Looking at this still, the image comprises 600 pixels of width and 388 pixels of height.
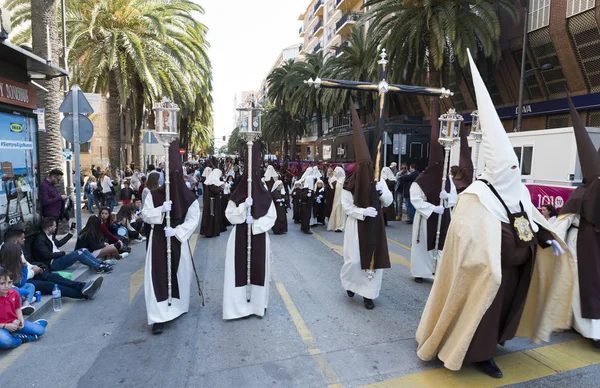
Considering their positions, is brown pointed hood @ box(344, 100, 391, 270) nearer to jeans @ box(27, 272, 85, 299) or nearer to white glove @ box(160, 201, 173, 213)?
white glove @ box(160, 201, 173, 213)

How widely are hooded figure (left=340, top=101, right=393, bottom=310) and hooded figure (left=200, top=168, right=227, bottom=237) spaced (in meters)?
6.08

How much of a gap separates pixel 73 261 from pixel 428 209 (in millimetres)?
6195

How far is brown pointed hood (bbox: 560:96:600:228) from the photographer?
14.8 feet

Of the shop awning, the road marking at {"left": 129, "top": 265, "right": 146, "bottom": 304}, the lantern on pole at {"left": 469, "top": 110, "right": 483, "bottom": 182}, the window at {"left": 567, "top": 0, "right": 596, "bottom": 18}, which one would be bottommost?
the road marking at {"left": 129, "top": 265, "right": 146, "bottom": 304}

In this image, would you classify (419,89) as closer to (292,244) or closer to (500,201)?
(500,201)

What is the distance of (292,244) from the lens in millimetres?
10164

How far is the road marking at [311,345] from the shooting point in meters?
3.81

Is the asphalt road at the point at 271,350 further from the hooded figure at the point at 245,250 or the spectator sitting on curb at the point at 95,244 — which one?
the spectator sitting on curb at the point at 95,244

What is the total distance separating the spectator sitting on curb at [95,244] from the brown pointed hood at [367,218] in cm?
520

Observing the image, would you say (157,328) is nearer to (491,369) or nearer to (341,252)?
(491,369)

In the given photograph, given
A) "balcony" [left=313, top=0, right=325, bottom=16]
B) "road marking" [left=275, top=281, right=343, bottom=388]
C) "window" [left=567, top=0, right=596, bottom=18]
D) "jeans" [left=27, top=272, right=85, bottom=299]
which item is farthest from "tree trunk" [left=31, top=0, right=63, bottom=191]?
"balcony" [left=313, top=0, right=325, bottom=16]

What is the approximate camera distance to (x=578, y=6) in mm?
17906

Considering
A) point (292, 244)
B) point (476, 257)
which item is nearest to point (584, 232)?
point (476, 257)

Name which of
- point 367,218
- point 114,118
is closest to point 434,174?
point 367,218
